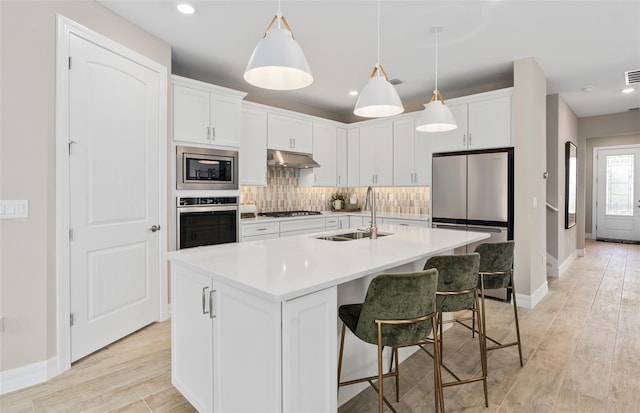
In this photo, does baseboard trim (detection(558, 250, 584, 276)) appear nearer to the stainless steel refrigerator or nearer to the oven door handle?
the stainless steel refrigerator

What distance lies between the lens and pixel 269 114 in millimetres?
4641

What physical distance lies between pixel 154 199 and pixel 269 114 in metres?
2.10

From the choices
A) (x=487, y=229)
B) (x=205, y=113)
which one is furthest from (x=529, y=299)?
(x=205, y=113)

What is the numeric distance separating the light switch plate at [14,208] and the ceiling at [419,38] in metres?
1.64

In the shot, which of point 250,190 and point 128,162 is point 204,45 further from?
point 250,190

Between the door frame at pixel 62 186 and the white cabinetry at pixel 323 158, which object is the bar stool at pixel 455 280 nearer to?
the door frame at pixel 62 186

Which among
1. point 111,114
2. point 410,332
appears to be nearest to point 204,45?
point 111,114

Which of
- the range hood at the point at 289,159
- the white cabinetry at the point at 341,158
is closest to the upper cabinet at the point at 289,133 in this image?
the range hood at the point at 289,159

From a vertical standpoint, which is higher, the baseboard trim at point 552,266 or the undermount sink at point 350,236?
the undermount sink at point 350,236

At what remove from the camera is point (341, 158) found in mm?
5719

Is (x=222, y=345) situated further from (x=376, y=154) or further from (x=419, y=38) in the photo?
(x=376, y=154)

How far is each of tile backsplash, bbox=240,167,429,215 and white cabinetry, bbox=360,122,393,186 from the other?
1.56 feet

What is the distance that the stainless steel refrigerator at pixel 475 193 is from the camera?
3867 millimetres

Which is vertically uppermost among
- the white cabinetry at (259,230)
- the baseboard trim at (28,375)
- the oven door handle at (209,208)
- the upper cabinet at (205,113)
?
the upper cabinet at (205,113)
